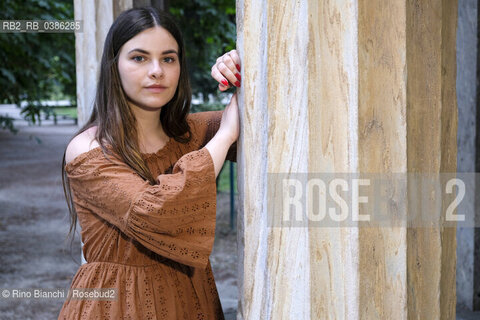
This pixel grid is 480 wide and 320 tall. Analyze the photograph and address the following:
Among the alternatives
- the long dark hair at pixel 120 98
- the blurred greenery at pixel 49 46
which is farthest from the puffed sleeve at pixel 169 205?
the blurred greenery at pixel 49 46

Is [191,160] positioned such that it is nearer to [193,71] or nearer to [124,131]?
[124,131]

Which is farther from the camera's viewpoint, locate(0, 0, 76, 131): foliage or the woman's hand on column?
locate(0, 0, 76, 131): foliage

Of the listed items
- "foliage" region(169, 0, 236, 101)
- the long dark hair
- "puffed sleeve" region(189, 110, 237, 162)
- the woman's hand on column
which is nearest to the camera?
the woman's hand on column

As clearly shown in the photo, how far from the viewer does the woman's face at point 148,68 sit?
1.81m

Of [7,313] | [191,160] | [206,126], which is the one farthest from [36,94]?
[191,160]

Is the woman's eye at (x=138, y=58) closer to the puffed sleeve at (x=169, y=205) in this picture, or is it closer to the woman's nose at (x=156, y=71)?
the woman's nose at (x=156, y=71)

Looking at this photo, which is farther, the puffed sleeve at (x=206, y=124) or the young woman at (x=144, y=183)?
the puffed sleeve at (x=206, y=124)

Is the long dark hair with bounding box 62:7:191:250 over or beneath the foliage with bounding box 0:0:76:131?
beneath

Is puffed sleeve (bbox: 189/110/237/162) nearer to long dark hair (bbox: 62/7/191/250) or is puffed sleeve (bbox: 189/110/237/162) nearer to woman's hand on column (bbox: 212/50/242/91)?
long dark hair (bbox: 62/7/191/250)

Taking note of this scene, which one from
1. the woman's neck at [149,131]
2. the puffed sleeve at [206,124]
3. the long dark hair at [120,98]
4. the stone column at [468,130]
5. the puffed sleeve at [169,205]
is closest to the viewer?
the puffed sleeve at [169,205]

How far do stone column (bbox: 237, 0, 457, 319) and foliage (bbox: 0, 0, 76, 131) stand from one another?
485cm

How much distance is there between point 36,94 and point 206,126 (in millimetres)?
5033

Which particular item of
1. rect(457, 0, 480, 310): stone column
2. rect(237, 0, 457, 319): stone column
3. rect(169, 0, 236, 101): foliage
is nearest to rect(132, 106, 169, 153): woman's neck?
rect(237, 0, 457, 319): stone column

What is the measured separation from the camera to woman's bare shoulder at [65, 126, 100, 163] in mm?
1777
